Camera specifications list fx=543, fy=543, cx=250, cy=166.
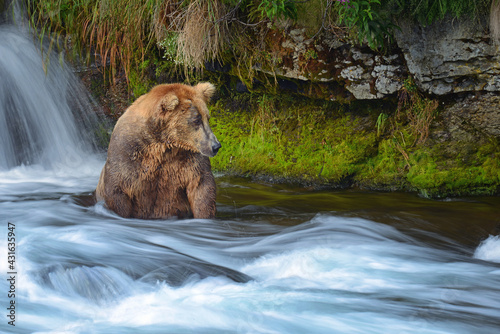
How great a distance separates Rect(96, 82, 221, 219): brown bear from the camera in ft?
13.0

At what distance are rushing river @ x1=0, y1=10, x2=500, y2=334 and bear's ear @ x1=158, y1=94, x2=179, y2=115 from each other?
2.79 ft

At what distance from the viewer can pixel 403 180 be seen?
5.46 metres

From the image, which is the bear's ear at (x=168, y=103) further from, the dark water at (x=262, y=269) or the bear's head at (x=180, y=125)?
the dark water at (x=262, y=269)

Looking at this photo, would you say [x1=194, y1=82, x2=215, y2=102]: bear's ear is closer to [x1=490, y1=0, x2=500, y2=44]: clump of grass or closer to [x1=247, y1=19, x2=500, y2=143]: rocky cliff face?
[x1=247, y1=19, x2=500, y2=143]: rocky cliff face

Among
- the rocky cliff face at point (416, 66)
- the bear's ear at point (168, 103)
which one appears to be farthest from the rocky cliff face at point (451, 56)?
the bear's ear at point (168, 103)

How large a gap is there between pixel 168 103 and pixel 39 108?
11.7 ft

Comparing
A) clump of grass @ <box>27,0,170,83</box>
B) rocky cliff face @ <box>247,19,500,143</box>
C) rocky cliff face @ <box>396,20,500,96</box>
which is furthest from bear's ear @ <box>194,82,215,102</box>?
rocky cliff face @ <box>396,20,500,96</box>

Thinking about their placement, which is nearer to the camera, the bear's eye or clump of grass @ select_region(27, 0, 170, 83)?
the bear's eye

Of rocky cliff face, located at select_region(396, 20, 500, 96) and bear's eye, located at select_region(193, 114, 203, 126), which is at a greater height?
rocky cliff face, located at select_region(396, 20, 500, 96)

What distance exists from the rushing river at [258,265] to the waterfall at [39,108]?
1.27 m

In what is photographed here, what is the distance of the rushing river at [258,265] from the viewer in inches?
103

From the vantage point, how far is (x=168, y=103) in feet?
12.9

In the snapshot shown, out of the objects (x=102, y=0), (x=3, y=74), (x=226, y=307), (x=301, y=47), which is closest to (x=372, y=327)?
(x=226, y=307)

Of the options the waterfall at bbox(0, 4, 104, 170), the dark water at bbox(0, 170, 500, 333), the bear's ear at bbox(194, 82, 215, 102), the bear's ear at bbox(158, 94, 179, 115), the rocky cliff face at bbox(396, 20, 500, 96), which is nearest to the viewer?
the dark water at bbox(0, 170, 500, 333)
